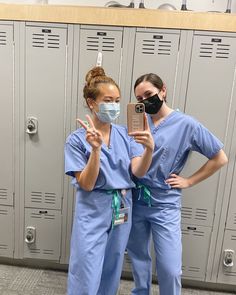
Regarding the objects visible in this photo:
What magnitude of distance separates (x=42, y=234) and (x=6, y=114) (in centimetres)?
92

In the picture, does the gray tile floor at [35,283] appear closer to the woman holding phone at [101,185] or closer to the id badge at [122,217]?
the woman holding phone at [101,185]

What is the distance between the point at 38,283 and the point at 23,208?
542 mm

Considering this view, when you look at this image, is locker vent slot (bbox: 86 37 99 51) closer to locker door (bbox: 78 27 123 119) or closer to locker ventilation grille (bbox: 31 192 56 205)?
locker door (bbox: 78 27 123 119)

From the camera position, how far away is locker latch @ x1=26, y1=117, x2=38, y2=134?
2098 mm

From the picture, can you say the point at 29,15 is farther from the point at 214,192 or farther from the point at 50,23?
the point at 214,192

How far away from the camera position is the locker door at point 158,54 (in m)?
1.92

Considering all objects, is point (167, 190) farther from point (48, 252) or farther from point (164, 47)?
point (48, 252)

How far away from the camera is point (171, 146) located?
163 cm

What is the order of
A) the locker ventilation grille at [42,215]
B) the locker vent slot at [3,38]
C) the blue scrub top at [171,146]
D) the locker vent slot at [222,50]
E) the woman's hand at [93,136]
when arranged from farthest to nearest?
the locker ventilation grille at [42,215] < the locker vent slot at [3,38] < the locker vent slot at [222,50] < the blue scrub top at [171,146] < the woman's hand at [93,136]

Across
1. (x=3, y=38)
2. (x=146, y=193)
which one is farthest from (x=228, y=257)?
(x=3, y=38)

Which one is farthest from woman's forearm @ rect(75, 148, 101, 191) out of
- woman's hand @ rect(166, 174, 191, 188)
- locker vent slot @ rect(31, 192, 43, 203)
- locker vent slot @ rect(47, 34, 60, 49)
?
locker vent slot @ rect(47, 34, 60, 49)

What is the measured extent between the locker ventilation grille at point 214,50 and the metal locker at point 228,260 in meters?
1.20

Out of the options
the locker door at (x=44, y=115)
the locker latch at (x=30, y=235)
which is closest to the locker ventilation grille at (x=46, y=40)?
the locker door at (x=44, y=115)

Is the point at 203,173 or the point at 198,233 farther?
the point at 198,233
